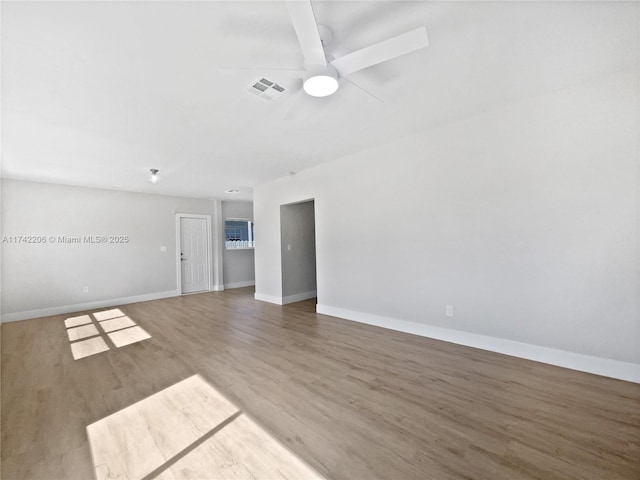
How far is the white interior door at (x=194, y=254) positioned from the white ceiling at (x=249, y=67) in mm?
3673

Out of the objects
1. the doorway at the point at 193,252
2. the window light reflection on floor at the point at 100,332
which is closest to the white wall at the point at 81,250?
the doorway at the point at 193,252

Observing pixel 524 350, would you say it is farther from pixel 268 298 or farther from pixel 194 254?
pixel 194 254

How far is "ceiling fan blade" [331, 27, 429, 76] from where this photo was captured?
4.95 ft

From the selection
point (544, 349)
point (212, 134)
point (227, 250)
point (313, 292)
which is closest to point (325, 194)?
point (212, 134)

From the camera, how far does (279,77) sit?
7.16 feet

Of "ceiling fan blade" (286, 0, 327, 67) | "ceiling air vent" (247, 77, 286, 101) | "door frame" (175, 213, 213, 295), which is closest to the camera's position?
"ceiling fan blade" (286, 0, 327, 67)

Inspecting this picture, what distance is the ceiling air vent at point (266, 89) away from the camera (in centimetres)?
226

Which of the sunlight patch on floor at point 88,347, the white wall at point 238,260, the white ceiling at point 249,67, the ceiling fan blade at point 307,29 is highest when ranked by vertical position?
the white ceiling at point 249,67

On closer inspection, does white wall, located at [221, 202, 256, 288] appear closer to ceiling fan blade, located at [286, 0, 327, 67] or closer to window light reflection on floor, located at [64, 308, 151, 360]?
window light reflection on floor, located at [64, 308, 151, 360]

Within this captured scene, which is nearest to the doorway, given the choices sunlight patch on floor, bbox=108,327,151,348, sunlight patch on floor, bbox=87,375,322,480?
sunlight patch on floor, bbox=108,327,151,348

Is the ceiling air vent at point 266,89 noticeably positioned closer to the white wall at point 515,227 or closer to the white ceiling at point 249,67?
the white ceiling at point 249,67

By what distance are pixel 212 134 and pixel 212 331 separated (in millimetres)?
2773

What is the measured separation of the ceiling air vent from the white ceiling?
63mm

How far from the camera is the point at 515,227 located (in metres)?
2.83
